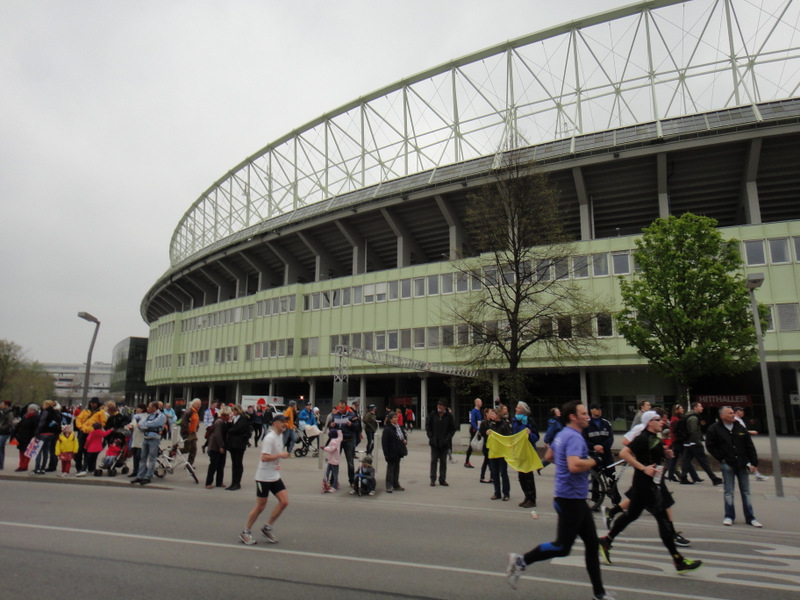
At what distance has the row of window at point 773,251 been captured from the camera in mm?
31605

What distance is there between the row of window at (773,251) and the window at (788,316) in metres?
2.50

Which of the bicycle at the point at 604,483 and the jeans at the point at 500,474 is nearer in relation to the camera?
the bicycle at the point at 604,483

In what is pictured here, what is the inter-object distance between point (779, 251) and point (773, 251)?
30 cm

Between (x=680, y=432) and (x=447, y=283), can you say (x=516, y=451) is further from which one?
(x=447, y=283)

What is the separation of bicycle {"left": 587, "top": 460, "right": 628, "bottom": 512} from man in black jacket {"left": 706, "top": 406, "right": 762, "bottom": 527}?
154 centimetres

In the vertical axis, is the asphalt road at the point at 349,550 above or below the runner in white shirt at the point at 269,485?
below

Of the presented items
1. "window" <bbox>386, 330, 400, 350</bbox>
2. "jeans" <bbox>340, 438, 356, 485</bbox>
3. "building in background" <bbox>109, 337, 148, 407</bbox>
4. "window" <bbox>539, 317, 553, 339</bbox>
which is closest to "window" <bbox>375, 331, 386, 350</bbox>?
"window" <bbox>386, 330, 400, 350</bbox>

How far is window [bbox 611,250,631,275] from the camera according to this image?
3475cm

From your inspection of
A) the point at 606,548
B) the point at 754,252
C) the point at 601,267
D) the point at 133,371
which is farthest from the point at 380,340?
the point at 133,371

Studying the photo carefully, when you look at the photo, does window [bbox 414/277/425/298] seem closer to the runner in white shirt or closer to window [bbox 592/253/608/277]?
window [bbox 592/253/608/277]

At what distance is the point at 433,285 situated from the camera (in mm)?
41188

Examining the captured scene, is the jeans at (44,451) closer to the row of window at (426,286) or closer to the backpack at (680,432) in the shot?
the backpack at (680,432)

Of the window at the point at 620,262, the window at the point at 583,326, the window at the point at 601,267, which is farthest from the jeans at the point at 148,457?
the window at the point at 620,262

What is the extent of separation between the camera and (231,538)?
745 cm
